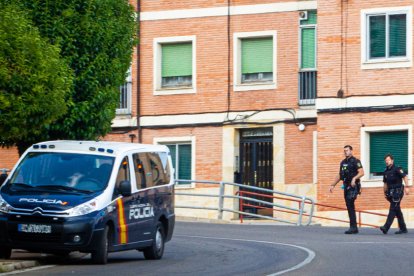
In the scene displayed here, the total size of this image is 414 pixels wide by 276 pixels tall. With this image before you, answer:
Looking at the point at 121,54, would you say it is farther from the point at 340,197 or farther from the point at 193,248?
the point at 340,197

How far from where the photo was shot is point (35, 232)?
2253cm

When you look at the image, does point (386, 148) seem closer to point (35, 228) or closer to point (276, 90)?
point (276, 90)

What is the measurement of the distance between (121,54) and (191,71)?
16.8 m

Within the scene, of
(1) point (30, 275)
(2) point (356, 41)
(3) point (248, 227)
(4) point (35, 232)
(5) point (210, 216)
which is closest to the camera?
(1) point (30, 275)

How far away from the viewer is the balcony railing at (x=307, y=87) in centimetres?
4384

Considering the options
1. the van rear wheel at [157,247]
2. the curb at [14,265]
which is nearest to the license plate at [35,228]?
the curb at [14,265]

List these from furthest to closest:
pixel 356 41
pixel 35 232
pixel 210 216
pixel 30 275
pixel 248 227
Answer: pixel 210 216 < pixel 356 41 < pixel 248 227 < pixel 35 232 < pixel 30 275

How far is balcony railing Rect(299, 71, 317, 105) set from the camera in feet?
144

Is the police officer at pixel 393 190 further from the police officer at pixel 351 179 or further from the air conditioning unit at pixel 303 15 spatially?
the air conditioning unit at pixel 303 15

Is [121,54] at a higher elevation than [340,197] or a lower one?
higher

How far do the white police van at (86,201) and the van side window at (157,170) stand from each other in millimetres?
23

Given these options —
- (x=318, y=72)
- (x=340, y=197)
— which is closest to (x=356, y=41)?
(x=318, y=72)

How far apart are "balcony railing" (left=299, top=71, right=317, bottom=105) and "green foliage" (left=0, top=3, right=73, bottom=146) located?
21.0 metres

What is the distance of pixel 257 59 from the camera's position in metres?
44.8
